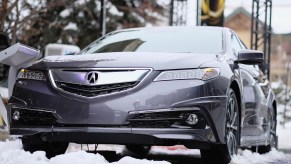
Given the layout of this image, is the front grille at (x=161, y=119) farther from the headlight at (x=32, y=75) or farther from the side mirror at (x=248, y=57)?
the side mirror at (x=248, y=57)

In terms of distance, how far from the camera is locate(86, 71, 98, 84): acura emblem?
5.10 meters

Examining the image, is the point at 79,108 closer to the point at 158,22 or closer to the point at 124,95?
the point at 124,95

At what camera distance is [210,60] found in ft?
17.8

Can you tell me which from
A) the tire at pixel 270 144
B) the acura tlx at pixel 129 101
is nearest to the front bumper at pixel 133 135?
the acura tlx at pixel 129 101

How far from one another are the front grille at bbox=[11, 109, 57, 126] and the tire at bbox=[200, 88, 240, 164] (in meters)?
1.47

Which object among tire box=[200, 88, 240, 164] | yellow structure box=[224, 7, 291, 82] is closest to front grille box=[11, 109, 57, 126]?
tire box=[200, 88, 240, 164]

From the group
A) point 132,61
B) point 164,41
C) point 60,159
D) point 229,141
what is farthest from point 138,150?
point 60,159

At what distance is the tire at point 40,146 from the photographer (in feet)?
17.9

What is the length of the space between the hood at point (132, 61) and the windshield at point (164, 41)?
1.92 ft

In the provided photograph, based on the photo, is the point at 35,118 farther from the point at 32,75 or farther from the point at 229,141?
the point at 229,141

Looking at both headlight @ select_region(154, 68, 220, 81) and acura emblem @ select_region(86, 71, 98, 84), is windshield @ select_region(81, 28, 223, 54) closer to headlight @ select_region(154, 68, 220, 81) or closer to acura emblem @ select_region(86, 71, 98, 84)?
headlight @ select_region(154, 68, 220, 81)

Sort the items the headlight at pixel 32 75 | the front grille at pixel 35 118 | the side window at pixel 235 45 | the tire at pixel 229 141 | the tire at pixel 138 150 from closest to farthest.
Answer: the front grille at pixel 35 118 → the headlight at pixel 32 75 → the tire at pixel 229 141 → the side window at pixel 235 45 → the tire at pixel 138 150

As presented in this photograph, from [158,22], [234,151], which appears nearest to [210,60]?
[234,151]

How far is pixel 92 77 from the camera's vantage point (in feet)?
16.8
